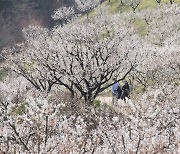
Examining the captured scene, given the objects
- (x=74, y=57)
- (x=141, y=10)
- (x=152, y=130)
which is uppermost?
(x=141, y=10)

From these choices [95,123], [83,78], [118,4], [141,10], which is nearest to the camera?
[95,123]

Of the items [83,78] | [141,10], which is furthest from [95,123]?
[141,10]

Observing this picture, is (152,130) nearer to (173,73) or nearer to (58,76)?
(58,76)

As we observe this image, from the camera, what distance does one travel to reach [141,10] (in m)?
69.2

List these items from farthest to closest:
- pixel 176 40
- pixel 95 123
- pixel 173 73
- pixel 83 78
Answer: pixel 176 40, pixel 173 73, pixel 83 78, pixel 95 123

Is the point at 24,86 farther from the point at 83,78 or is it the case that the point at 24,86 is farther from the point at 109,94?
the point at 83,78

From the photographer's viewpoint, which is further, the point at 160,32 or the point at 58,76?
the point at 160,32

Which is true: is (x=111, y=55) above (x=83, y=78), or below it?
above

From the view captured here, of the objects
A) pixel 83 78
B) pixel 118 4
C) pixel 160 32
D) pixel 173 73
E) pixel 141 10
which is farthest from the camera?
pixel 118 4

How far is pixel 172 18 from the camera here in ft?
188

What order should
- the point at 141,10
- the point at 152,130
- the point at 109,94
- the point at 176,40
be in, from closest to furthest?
the point at 152,130, the point at 109,94, the point at 176,40, the point at 141,10

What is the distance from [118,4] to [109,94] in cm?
4017

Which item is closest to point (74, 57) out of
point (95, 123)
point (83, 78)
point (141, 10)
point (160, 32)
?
point (83, 78)

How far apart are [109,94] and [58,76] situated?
16.6m
